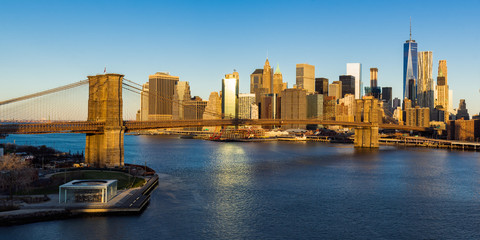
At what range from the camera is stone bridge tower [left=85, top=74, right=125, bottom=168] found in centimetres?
5088

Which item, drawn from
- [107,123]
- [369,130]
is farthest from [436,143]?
[107,123]

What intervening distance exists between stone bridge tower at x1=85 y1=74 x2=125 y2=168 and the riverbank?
577 inches

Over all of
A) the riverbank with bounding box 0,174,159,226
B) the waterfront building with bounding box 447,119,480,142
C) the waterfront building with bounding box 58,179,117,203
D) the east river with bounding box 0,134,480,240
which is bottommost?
the east river with bounding box 0,134,480,240

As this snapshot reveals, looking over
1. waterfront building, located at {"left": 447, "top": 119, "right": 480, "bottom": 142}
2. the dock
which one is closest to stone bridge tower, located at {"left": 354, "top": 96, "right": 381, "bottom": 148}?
the dock

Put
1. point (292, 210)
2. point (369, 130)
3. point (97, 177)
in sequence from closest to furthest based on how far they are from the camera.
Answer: point (292, 210), point (97, 177), point (369, 130)

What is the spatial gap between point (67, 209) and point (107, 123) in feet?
67.5

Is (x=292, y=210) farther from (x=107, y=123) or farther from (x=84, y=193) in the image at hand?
(x=107, y=123)

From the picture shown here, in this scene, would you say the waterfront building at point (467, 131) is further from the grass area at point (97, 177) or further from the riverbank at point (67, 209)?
the riverbank at point (67, 209)

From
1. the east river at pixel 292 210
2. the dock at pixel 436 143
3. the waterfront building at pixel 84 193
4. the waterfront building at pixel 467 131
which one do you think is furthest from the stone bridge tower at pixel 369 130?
the waterfront building at pixel 84 193

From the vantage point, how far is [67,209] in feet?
105

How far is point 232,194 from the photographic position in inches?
1661

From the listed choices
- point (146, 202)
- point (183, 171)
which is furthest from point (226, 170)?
point (146, 202)

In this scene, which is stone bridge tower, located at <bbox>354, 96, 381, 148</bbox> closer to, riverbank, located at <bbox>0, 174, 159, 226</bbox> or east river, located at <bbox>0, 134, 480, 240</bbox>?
east river, located at <bbox>0, 134, 480, 240</bbox>

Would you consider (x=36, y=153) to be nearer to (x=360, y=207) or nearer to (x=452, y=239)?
(x=360, y=207)
